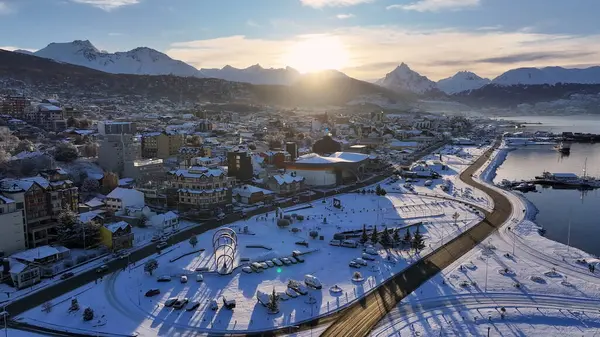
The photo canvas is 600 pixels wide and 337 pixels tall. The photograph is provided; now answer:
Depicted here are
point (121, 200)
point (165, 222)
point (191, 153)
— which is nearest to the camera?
point (165, 222)

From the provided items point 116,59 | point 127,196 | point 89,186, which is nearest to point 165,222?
point 127,196

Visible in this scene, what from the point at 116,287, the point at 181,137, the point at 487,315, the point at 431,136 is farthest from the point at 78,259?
the point at 431,136

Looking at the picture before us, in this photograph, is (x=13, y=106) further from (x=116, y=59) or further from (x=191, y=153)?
(x=116, y=59)

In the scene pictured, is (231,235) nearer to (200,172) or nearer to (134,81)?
(200,172)

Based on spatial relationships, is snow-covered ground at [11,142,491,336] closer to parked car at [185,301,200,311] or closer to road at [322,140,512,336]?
parked car at [185,301,200,311]

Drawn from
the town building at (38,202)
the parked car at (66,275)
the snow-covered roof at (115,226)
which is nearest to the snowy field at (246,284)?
the parked car at (66,275)

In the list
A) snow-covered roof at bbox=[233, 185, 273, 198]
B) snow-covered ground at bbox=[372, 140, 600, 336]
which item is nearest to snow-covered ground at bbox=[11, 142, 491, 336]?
snow-covered ground at bbox=[372, 140, 600, 336]

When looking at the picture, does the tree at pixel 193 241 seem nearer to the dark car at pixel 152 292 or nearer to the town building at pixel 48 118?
the dark car at pixel 152 292
